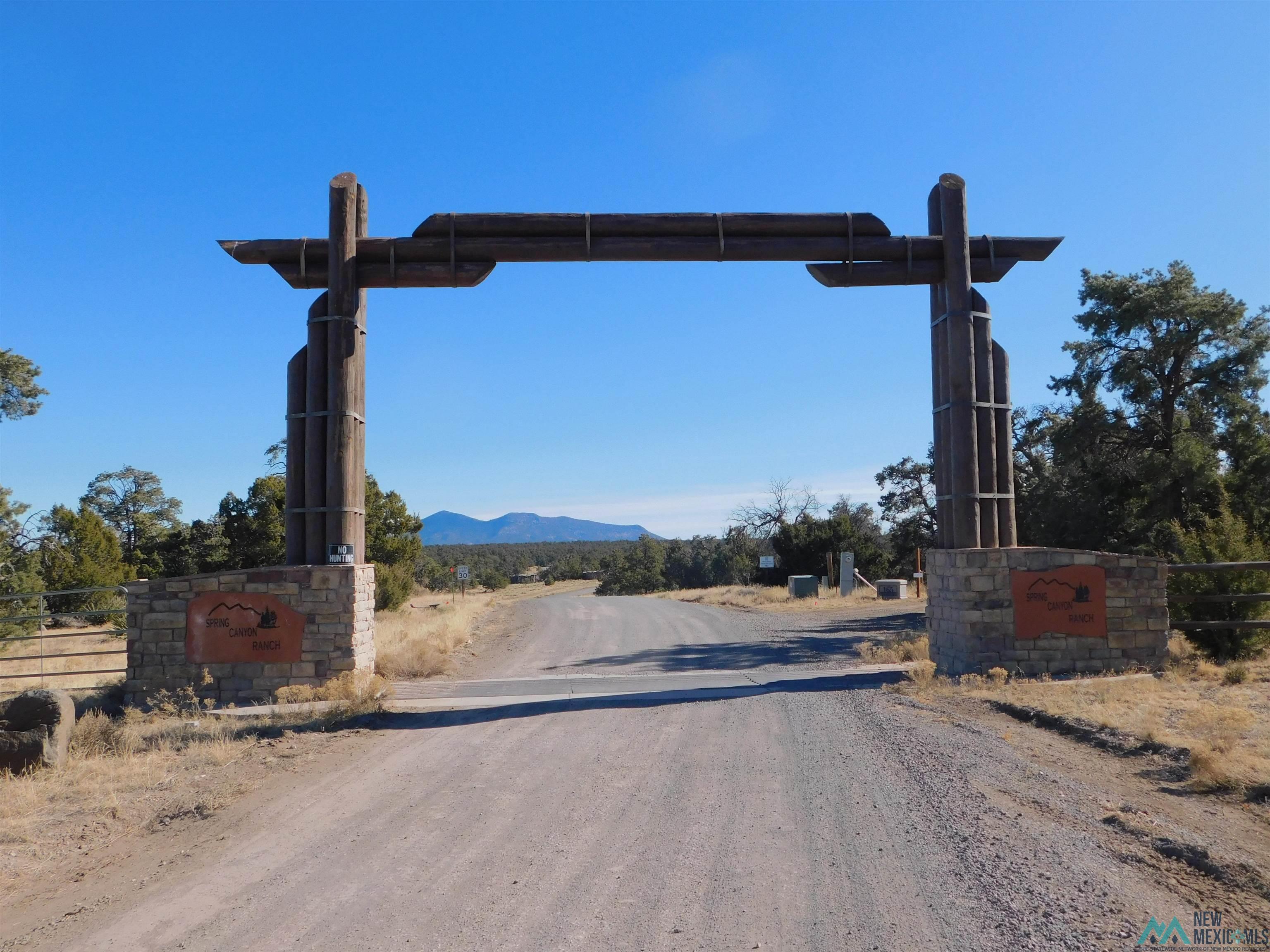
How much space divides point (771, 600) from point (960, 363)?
22.3 meters

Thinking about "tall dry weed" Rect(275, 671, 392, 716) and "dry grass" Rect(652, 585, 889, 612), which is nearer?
"tall dry weed" Rect(275, 671, 392, 716)

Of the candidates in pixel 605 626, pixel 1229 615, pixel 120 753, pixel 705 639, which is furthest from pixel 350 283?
pixel 605 626

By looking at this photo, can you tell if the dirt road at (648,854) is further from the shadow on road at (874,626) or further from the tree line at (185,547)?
the tree line at (185,547)

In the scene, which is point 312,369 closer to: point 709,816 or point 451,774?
point 451,774

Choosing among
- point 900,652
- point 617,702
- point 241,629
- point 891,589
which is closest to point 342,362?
point 241,629

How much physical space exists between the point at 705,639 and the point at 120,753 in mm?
14330

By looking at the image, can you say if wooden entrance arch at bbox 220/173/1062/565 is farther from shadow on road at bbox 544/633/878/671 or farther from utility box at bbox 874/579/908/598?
utility box at bbox 874/579/908/598

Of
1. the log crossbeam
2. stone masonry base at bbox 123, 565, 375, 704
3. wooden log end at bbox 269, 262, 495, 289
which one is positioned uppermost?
the log crossbeam

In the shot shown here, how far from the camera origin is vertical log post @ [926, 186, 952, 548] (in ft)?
43.1

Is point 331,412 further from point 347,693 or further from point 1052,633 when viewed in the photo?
point 1052,633

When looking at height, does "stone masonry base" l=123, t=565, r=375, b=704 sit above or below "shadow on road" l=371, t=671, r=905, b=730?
above

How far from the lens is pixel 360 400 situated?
12.8m

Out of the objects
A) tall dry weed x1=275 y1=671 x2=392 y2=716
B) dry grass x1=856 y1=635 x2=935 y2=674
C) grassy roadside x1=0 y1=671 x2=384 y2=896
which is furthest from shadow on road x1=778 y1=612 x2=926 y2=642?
grassy roadside x1=0 y1=671 x2=384 y2=896

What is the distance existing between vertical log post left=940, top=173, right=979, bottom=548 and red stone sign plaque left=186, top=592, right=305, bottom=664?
9531mm
